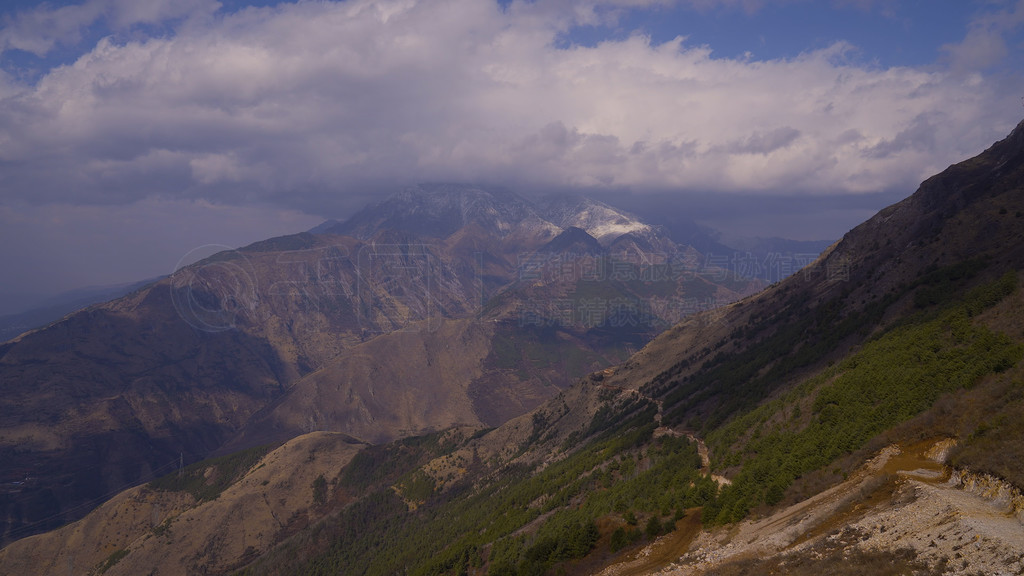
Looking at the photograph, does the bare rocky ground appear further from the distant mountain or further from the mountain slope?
the mountain slope

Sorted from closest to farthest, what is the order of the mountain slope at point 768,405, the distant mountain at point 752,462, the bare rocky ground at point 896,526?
the bare rocky ground at point 896,526 → the distant mountain at point 752,462 → the mountain slope at point 768,405

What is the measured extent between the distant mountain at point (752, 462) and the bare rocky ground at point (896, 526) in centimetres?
14

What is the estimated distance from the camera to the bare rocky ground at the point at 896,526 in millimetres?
24375

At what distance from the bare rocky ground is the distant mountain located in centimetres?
14

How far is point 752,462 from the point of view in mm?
53000

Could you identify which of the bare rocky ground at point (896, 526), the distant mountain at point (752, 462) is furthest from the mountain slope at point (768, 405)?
the bare rocky ground at point (896, 526)

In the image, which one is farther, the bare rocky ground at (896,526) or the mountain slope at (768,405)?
the mountain slope at (768,405)

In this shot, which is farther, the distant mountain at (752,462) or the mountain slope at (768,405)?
the mountain slope at (768,405)

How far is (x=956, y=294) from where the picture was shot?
6444 cm

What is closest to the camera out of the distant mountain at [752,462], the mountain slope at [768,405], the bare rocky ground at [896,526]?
the bare rocky ground at [896,526]

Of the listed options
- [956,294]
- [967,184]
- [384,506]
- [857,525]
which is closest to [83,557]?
[384,506]

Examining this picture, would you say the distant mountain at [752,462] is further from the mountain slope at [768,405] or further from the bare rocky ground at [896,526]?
the mountain slope at [768,405]

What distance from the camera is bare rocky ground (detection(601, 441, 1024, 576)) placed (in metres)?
24.4

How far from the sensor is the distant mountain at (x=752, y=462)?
31859mm
